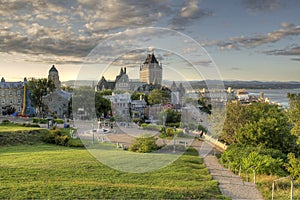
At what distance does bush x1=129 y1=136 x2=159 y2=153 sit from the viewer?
2139cm

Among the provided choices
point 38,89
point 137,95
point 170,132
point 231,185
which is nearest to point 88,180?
point 231,185

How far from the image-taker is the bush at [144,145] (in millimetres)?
21391

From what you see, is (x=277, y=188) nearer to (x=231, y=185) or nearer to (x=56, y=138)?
(x=231, y=185)

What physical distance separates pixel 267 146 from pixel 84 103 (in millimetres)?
14401

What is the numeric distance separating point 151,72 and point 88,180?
31.1 feet

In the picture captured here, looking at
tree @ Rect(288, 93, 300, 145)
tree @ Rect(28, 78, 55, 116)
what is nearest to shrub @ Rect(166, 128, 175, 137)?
tree @ Rect(288, 93, 300, 145)

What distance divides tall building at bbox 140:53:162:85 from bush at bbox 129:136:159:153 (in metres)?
4.94

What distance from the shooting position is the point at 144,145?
851 inches

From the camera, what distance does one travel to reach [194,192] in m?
11.3

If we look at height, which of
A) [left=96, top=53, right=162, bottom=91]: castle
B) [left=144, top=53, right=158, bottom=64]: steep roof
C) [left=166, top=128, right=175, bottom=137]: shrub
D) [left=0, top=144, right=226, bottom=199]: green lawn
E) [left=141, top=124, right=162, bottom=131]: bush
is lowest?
[left=0, top=144, right=226, bottom=199]: green lawn

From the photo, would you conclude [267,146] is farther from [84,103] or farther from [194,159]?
[84,103]

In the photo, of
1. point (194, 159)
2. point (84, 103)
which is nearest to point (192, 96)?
point (194, 159)

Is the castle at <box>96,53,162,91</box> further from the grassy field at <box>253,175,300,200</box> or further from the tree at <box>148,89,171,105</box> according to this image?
the grassy field at <box>253,175,300,200</box>

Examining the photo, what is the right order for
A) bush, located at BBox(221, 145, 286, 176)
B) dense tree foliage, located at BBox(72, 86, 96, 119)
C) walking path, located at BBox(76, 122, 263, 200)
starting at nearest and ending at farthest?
walking path, located at BBox(76, 122, 263, 200) → bush, located at BBox(221, 145, 286, 176) → dense tree foliage, located at BBox(72, 86, 96, 119)
